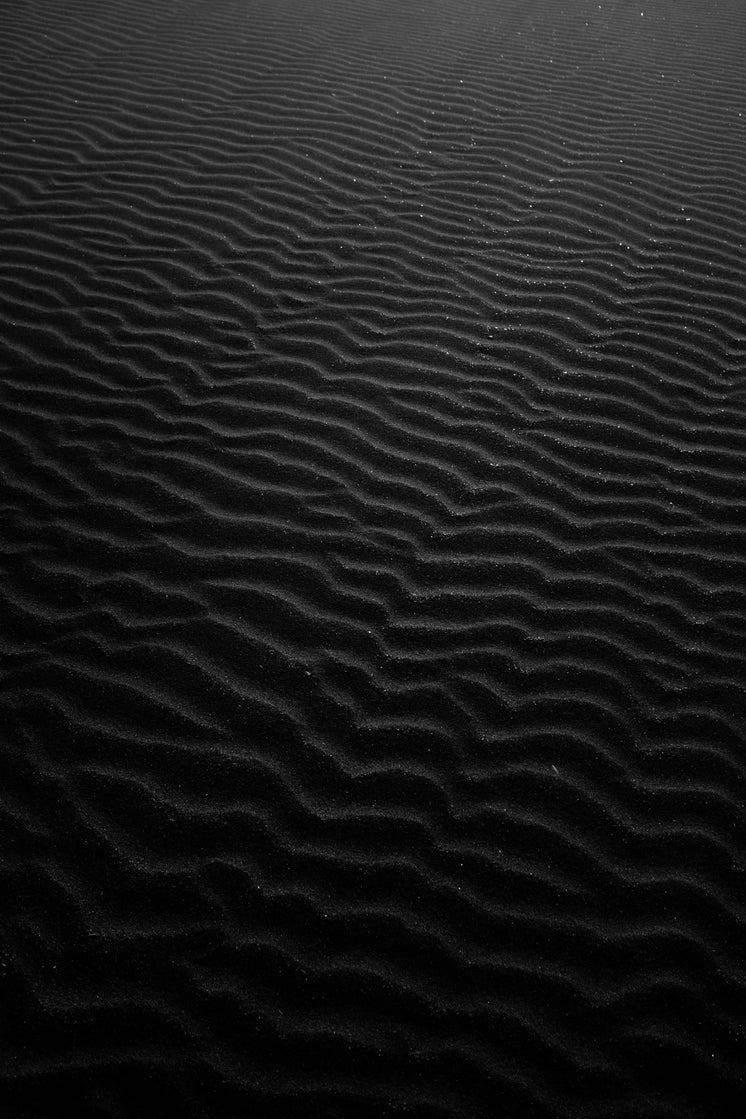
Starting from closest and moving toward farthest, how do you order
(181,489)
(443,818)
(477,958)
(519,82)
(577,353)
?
(477,958), (443,818), (181,489), (577,353), (519,82)

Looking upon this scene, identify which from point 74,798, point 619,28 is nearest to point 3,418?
point 74,798

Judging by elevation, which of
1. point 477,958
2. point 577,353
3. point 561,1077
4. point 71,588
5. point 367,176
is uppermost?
point 367,176

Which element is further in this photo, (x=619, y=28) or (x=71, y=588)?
(x=619, y=28)

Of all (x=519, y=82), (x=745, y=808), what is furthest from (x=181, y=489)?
(x=519, y=82)

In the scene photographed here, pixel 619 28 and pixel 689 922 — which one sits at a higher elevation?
pixel 619 28

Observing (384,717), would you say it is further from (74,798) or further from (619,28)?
(619,28)

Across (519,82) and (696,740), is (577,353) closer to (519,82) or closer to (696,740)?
(696,740)

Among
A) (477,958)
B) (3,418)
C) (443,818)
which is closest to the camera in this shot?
(477,958)
